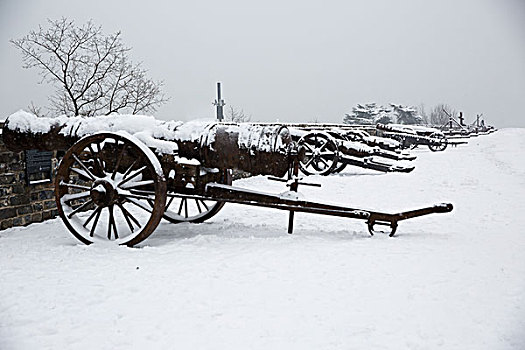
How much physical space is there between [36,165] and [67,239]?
4.31 ft

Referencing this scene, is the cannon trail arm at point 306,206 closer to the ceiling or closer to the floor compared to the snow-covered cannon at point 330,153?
closer to the floor

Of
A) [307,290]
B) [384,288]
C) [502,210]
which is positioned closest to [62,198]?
[307,290]

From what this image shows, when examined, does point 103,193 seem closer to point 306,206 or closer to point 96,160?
point 96,160

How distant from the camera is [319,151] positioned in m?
10.4

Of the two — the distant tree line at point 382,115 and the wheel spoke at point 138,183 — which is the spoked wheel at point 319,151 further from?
the distant tree line at point 382,115

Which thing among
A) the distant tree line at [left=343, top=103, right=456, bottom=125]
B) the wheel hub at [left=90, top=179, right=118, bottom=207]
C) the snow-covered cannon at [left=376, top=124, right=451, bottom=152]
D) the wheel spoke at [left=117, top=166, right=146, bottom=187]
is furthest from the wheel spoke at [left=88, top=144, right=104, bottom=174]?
the distant tree line at [left=343, top=103, right=456, bottom=125]

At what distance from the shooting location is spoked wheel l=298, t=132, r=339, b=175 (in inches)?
403

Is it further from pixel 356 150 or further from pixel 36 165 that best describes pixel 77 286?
pixel 356 150

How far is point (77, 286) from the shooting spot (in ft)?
10.7

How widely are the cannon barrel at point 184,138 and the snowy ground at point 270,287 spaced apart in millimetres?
760

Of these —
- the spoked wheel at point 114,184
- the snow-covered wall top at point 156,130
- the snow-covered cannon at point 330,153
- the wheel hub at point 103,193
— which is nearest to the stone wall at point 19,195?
the snow-covered wall top at point 156,130

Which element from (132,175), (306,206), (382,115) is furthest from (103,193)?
(382,115)

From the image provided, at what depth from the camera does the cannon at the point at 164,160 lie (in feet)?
14.4

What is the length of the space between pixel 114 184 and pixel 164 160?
21.4 inches
